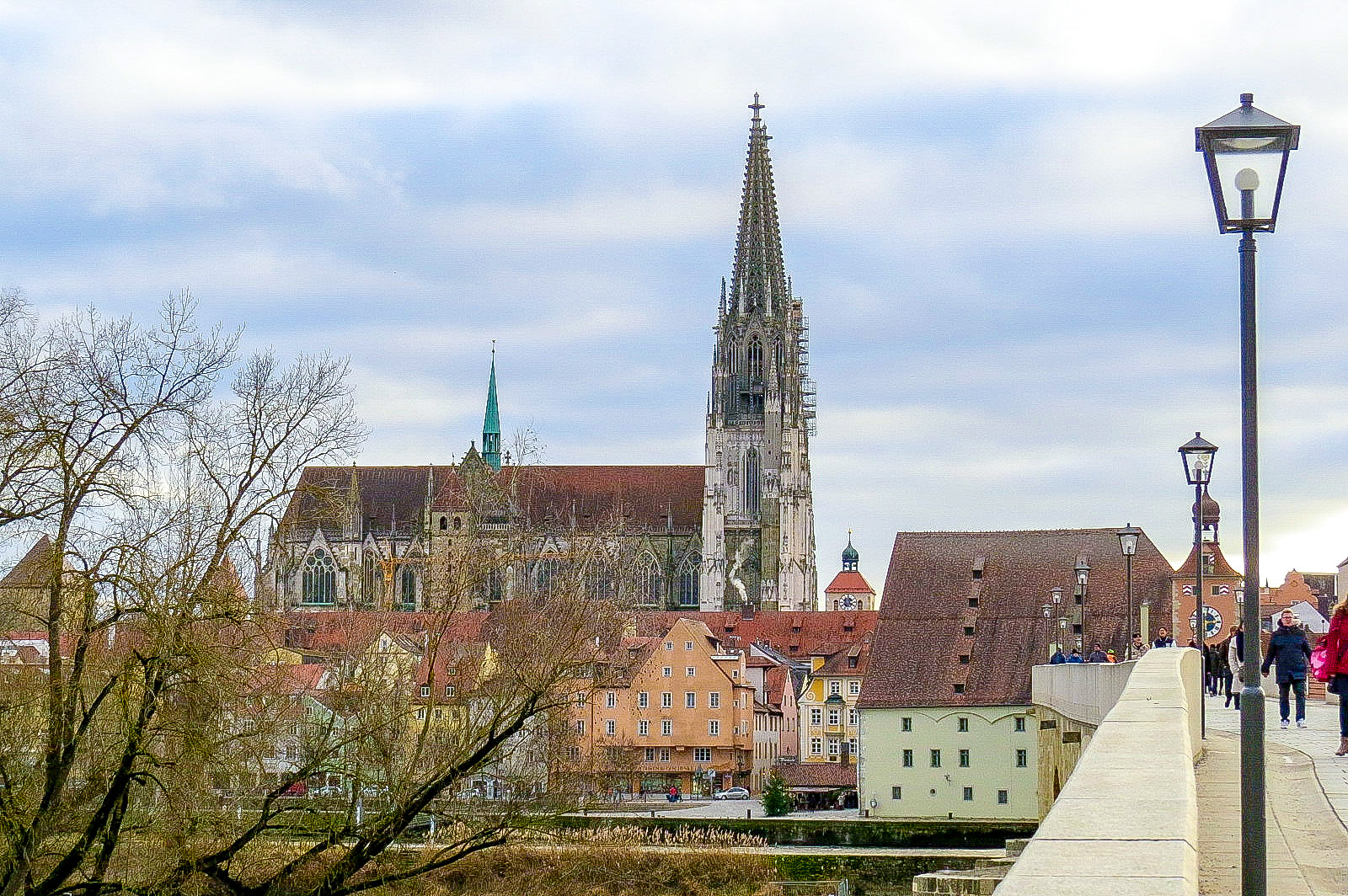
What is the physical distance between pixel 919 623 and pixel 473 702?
132 feet

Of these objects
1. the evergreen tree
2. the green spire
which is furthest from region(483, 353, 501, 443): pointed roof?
the evergreen tree

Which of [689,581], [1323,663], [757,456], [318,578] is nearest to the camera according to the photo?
[1323,663]

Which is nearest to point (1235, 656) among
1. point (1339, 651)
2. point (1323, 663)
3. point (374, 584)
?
point (1323, 663)

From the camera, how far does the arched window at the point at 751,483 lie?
127750 mm

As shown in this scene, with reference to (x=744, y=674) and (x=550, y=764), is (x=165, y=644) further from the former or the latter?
(x=744, y=674)

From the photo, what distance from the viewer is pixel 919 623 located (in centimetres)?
6981

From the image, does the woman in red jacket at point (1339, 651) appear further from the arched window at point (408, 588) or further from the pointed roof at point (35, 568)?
the arched window at point (408, 588)

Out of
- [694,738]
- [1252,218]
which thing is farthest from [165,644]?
[694,738]

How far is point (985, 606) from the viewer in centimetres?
7006

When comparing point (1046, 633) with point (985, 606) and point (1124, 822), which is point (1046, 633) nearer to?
point (985, 606)

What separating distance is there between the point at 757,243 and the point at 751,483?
18.2 metres

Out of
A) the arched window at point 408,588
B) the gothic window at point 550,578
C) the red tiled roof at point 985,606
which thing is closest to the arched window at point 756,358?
the arched window at point 408,588

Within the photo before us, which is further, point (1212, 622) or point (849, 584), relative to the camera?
point (849, 584)

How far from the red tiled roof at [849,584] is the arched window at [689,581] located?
45.1 m
